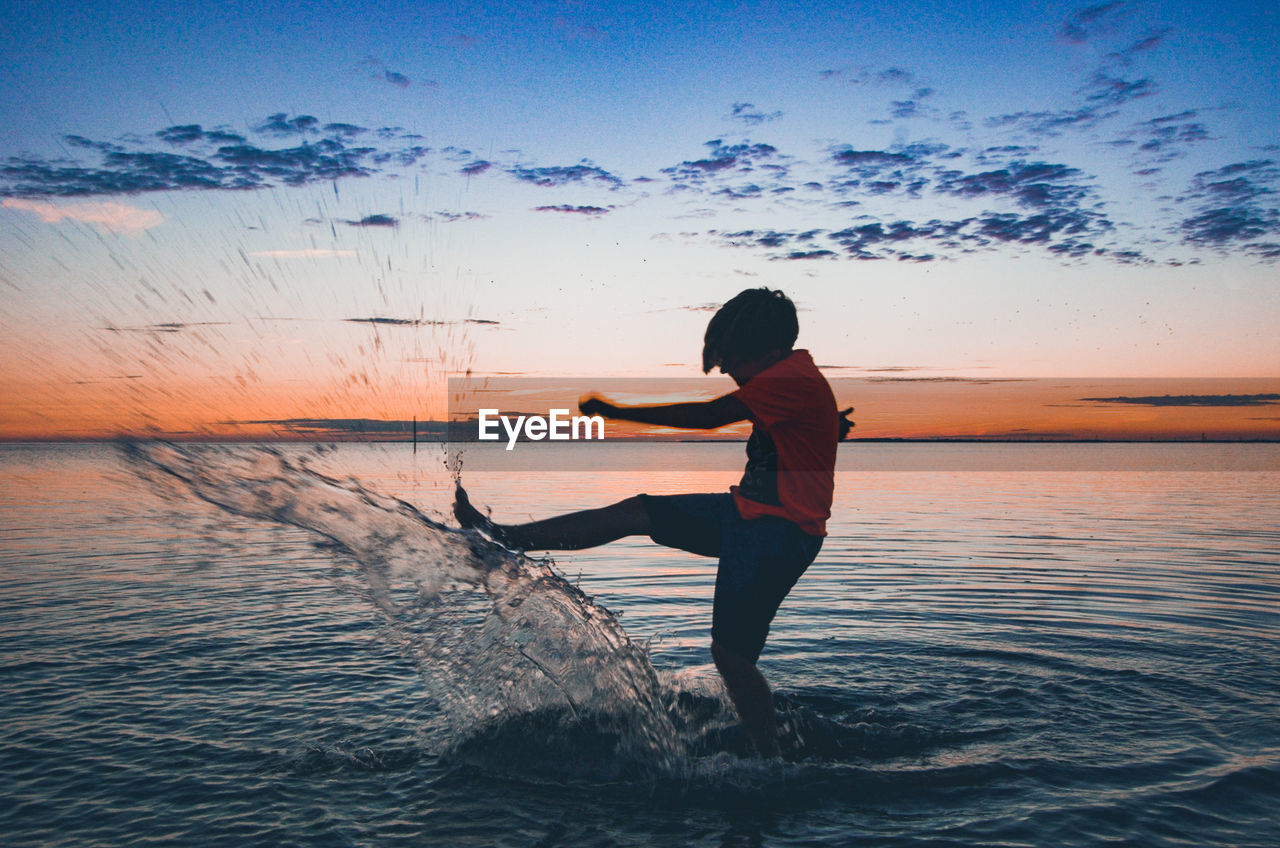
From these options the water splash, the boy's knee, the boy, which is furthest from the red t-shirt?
the water splash

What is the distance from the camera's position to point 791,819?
4.89 metres

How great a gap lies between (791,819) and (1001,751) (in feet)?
6.61

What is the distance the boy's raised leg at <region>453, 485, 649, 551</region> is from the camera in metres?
5.11

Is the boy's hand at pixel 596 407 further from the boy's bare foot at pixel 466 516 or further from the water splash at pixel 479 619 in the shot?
the water splash at pixel 479 619

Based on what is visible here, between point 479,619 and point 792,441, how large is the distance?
357 cm

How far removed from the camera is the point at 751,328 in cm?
492

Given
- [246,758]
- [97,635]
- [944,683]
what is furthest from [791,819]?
[97,635]

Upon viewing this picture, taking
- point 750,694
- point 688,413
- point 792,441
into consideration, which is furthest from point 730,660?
point 688,413

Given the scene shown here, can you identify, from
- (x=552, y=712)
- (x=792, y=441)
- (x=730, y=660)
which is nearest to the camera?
(x=792, y=441)

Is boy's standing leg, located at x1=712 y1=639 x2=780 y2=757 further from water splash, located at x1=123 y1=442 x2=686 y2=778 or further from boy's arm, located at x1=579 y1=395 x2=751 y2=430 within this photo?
boy's arm, located at x1=579 y1=395 x2=751 y2=430

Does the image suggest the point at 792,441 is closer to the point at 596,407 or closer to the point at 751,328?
the point at 751,328

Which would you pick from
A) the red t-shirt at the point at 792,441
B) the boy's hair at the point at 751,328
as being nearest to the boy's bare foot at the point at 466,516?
the red t-shirt at the point at 792,441

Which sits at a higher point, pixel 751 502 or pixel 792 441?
pixel 792 441

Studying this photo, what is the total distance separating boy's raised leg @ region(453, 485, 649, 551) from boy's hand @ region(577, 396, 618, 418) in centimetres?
58
